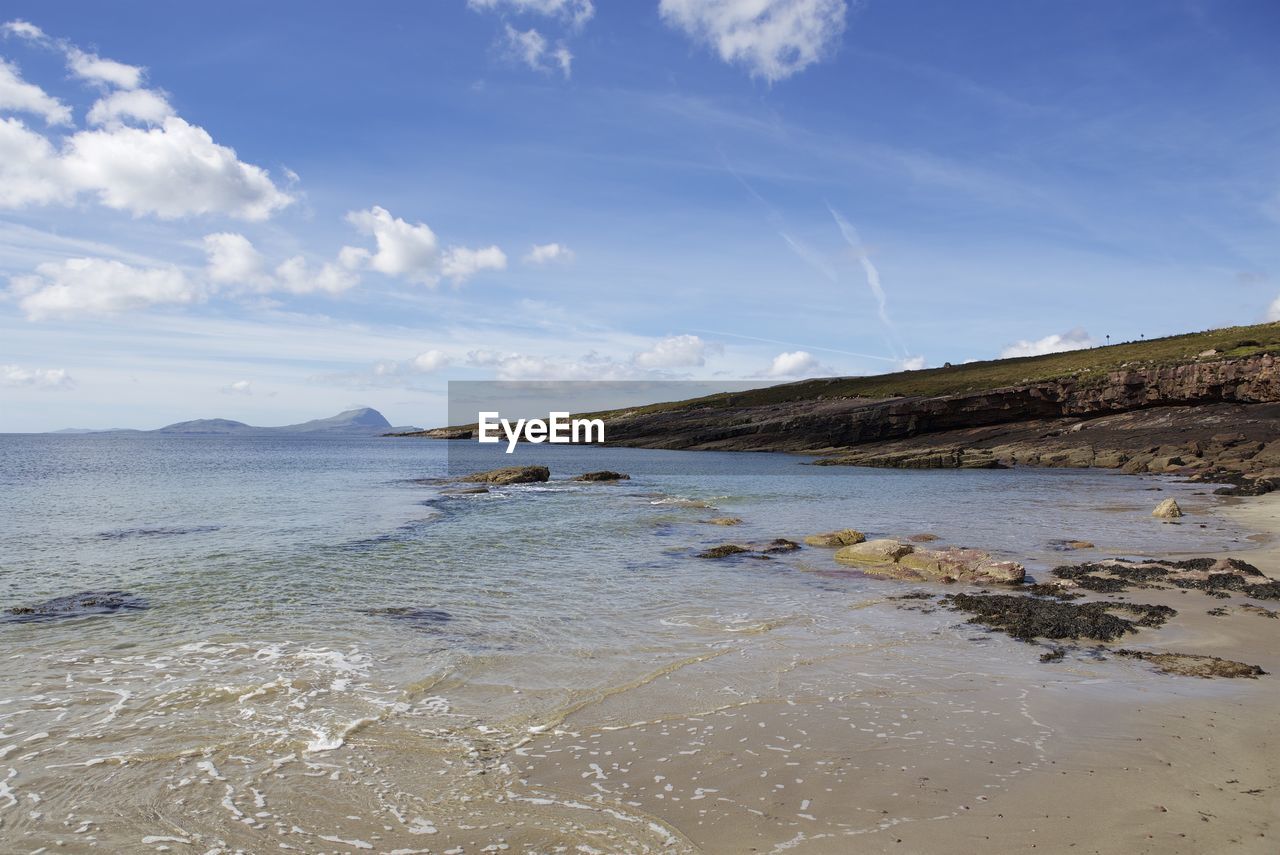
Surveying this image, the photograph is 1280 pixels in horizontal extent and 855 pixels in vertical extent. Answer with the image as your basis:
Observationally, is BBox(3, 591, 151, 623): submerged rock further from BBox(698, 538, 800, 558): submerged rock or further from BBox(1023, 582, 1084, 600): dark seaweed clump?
BBox(1023, 582, 1084, 600): dark seaweed clump

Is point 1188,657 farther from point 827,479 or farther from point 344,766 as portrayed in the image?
point 827,479

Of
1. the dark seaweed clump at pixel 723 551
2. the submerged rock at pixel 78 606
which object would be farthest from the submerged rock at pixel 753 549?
the submerged rock at pixel 78 606

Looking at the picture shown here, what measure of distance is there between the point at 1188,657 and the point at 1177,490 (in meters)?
40.8

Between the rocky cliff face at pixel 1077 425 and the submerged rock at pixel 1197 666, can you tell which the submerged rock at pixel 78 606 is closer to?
the submerged rock at pixel 1197 666

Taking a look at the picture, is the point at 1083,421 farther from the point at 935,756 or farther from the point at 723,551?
the point at 935,756

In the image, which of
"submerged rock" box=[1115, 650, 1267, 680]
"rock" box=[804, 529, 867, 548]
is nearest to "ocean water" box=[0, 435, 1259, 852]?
"rock" box=[804, 529, 867, 548]

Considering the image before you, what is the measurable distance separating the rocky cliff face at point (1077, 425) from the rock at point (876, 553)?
4416cm

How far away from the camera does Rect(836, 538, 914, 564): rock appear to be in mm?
21188

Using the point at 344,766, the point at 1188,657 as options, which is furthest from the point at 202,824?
the point at 1188,657

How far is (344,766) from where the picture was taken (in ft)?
26.8

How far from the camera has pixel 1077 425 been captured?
8231 centimetres

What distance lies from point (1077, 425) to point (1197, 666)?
8262 cm

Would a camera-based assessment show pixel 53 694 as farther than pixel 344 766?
Yes

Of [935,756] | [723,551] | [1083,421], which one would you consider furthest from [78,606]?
[1083,421]
